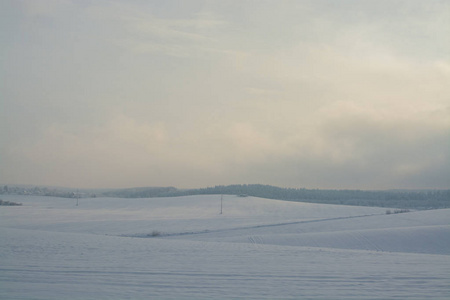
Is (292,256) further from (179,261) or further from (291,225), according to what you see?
(291,225)

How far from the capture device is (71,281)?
8.16m

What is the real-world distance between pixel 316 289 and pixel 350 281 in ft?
3.62

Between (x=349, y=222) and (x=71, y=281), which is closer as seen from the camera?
(x=71, y=281)

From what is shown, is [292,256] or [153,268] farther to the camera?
[292,256]

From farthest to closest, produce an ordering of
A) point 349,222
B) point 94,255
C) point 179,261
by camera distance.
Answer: point 349,222 → point 94,255 → point 179,261

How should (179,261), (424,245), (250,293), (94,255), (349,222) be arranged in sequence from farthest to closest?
(349,222) < (424,245) < (94,255) < (179,261) < (250,293)

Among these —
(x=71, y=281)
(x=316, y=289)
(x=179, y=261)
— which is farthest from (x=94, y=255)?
(x=316, y=289)

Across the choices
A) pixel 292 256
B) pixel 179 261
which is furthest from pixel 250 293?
pixel 292 256

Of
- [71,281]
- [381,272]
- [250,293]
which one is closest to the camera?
[250,293]

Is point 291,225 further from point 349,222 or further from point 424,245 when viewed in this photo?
point 424,245

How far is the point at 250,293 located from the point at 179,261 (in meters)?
4.29

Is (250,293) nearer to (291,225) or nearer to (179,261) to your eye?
(179,261)

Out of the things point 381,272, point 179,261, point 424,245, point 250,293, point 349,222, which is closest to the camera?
point 250,293

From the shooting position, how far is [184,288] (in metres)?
7.67
